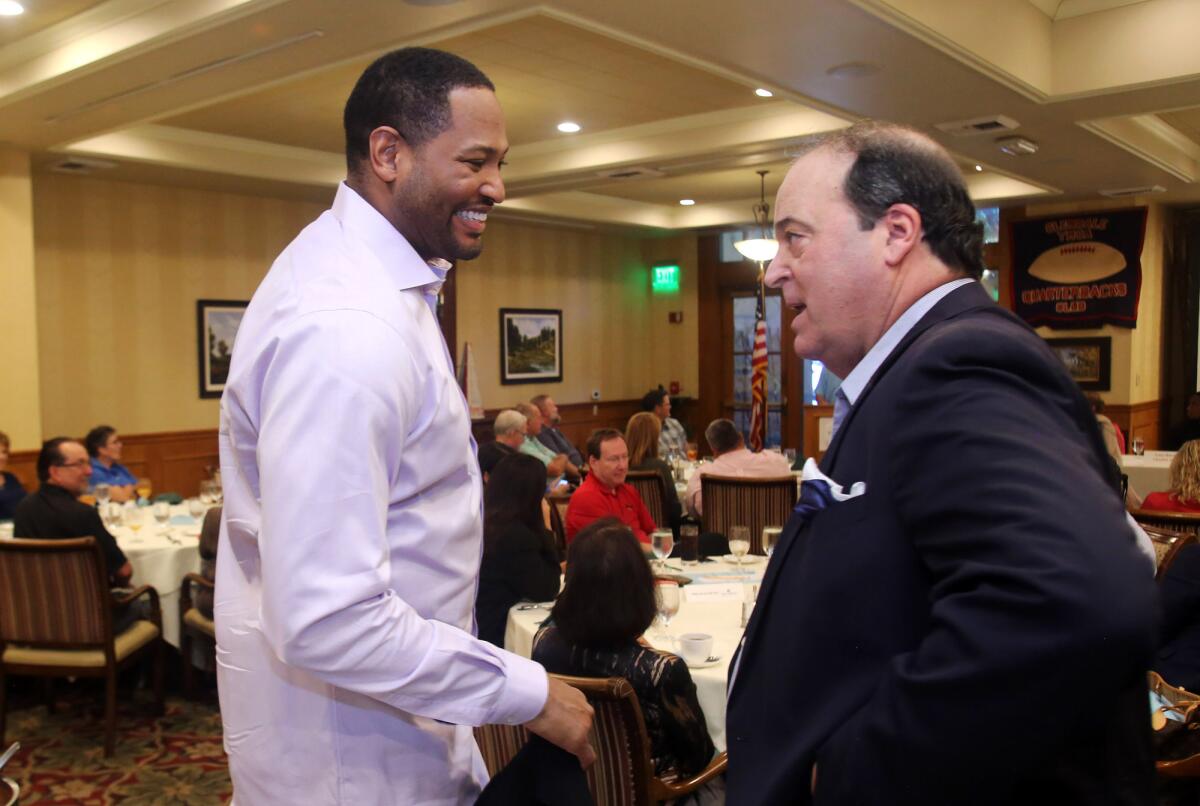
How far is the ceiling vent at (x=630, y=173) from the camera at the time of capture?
7843 mm

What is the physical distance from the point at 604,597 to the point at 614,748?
0.34 meters

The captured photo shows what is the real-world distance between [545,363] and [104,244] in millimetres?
4986

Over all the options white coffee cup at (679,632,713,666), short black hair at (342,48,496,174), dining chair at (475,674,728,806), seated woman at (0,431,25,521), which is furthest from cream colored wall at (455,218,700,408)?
short black hair at (342,48,496,174)

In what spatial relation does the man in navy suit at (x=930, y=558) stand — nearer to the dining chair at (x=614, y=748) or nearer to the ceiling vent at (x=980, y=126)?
the dining chair at (x=614, y=748)

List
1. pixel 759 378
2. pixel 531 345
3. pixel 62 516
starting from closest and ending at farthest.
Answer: pixel 62 516 < pixel 759 378 < pixel 531 345

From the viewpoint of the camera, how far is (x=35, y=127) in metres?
5.91


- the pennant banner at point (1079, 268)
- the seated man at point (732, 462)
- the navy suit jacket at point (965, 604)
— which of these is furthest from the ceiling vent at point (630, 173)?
the navy suit jacket at point (965, 604)

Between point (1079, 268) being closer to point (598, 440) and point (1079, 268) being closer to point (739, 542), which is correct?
point (598, 440)

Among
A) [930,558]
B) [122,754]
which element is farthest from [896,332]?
[122,754]

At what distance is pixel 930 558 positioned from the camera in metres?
0.83

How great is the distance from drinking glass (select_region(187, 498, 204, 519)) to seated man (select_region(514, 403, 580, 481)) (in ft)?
7.44

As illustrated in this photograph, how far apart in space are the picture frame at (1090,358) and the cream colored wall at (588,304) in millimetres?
4602

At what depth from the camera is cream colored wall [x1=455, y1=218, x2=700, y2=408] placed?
35.1 feet

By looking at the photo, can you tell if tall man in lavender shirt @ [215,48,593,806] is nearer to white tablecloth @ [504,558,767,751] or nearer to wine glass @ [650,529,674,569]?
white tablecloth @ [504,558,767,751]
